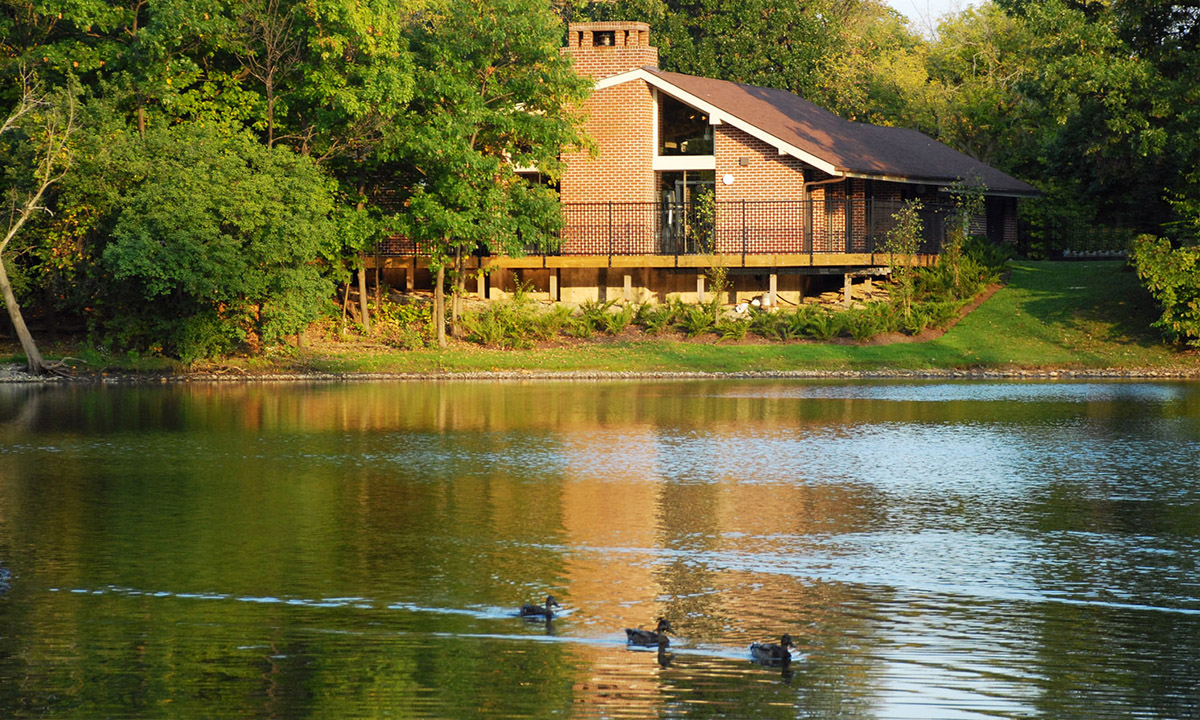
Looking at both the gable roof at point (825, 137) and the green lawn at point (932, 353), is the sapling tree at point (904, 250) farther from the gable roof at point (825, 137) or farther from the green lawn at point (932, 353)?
the green lawn at point (932, 353)

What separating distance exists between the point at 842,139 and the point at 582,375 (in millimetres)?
14484

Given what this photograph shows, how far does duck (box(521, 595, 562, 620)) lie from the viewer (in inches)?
438

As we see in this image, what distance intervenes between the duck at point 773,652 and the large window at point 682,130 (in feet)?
107

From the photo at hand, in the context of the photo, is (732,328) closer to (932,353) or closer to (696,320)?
(696,320)

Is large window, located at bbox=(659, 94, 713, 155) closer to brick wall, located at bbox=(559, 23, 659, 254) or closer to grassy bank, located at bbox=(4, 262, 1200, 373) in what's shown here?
brick wall, located at bbox=(559, 23, 659, 254)

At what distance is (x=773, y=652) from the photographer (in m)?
9.86

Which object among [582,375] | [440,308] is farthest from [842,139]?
[440,308]

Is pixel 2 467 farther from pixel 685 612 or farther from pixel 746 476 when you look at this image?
pixel 685 612

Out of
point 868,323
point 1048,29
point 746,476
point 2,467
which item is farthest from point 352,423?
point 1048,29

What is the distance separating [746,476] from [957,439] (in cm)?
526

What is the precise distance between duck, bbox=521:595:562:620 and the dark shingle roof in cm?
2984

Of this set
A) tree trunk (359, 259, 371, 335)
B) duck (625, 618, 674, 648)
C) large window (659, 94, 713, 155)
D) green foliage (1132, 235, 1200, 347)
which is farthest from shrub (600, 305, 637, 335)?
duck (625, 618, 674, 648)

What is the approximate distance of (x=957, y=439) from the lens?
2228 cm

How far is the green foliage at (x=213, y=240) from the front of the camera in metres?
32.6
